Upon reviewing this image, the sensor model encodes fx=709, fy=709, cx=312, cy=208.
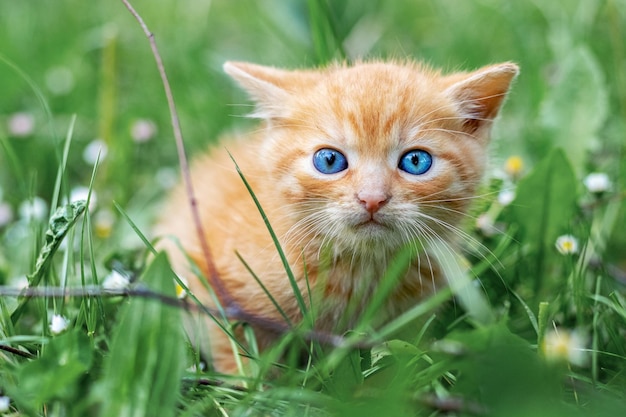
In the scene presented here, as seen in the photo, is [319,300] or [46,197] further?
[46,197]

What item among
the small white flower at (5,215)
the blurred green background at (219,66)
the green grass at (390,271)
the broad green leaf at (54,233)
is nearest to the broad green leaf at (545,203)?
the green grass at (390,271)

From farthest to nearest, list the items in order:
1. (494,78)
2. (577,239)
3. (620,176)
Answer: (620,176) → (577,239) → (494,78)

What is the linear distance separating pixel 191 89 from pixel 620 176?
6.16ft

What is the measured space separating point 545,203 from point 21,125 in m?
1.99

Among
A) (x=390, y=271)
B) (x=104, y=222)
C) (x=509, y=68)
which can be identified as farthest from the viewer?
(x=104, y=222)

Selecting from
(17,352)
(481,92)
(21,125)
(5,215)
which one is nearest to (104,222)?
(5,215)

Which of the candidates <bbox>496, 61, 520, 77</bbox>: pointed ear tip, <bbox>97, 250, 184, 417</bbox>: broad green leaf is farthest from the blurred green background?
<bbox>97, 250, 184, 417</bbox>: broad green leaf

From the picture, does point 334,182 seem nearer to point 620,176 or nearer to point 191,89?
point 620,176

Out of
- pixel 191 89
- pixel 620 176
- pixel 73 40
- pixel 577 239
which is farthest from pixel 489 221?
pixel 73 40

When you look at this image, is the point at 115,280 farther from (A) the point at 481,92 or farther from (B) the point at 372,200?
(A) the point at 481,92

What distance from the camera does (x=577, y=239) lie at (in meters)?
2.25

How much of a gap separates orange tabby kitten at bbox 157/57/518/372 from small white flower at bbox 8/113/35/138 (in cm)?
109

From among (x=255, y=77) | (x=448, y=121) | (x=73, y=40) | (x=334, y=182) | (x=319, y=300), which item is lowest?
(x=319, y=300)

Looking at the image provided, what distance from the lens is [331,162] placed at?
184 centimetres
